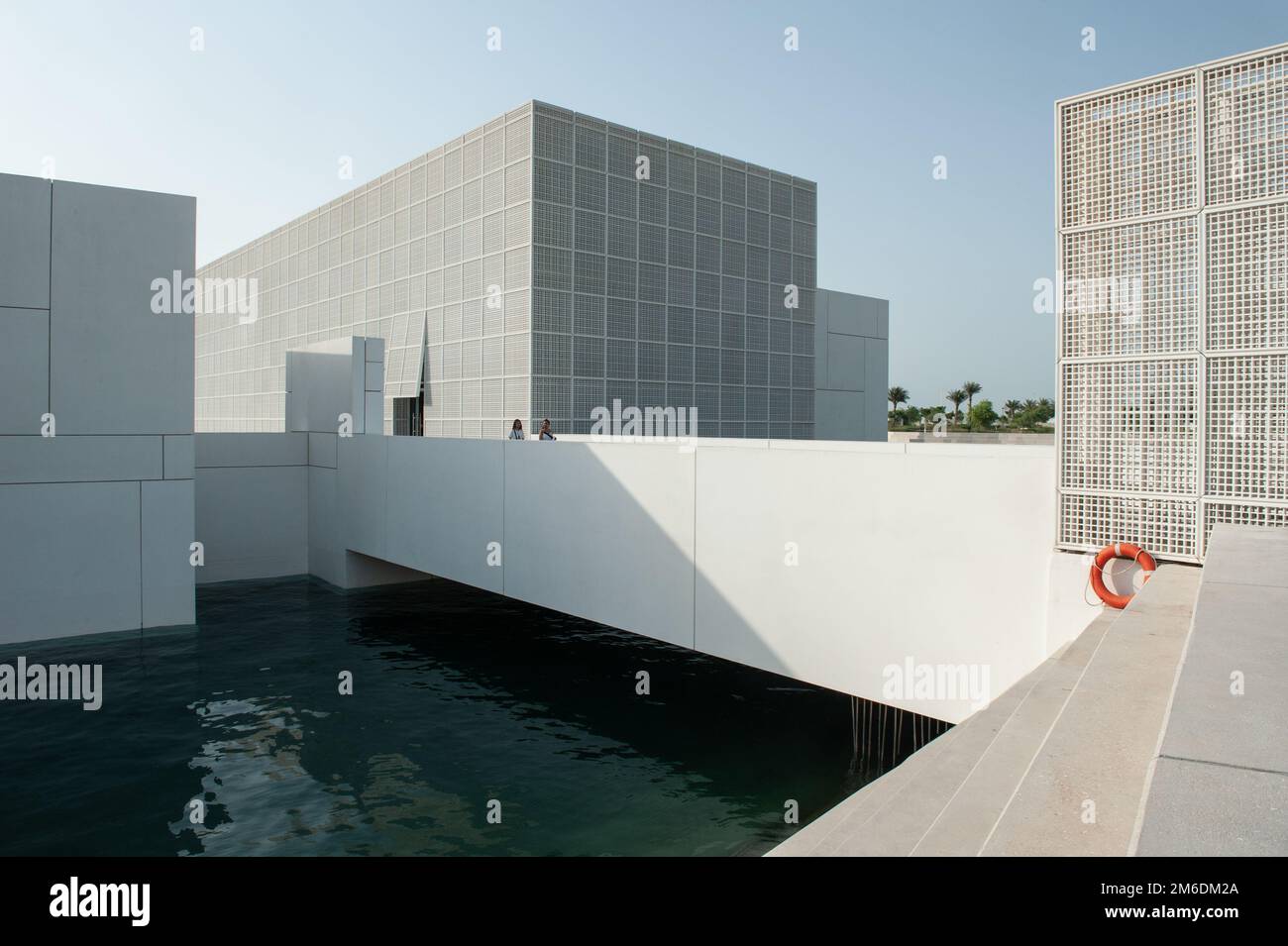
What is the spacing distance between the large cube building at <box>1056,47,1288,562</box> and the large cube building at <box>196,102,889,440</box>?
15068mm

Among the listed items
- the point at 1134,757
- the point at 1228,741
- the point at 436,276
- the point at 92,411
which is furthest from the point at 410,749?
the point at 436,276

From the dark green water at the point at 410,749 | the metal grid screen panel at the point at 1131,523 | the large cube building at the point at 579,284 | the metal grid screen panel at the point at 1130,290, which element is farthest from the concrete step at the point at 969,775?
the large cube building at the point at 579,284

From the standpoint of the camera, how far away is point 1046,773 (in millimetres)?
3553

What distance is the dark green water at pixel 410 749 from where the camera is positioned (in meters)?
8.91

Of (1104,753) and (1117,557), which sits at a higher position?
(1117,557)

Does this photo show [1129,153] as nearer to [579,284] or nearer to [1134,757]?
[1134,757]

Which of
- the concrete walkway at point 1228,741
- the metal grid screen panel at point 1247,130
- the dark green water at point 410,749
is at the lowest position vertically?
the dark green water at point 410,749

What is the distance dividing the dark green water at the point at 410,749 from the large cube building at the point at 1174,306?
4.89 meters

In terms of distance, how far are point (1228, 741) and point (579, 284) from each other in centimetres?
1982

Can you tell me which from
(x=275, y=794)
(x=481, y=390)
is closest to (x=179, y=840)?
(x=275, y=794)

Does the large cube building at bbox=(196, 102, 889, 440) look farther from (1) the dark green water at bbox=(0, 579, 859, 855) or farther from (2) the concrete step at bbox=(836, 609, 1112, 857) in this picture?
(2) the concrete step at bbox=(836, 609, 1112, 857)

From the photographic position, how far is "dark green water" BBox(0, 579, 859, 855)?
8.91m

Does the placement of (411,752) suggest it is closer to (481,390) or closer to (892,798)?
(892,798)

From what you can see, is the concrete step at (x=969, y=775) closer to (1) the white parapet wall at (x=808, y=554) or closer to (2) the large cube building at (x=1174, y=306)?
(2) the large cube building at (x=1174, y=306)
